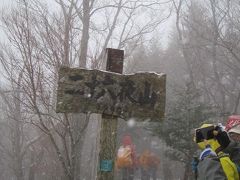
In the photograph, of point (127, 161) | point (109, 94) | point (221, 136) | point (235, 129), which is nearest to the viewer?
point (221, 136)

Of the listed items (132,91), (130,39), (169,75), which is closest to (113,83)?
(132,91)

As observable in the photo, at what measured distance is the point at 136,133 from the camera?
23141 mm

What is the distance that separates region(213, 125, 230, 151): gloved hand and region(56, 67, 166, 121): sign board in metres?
1.02

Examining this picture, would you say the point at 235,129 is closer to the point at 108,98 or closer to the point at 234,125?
the point at 234,125

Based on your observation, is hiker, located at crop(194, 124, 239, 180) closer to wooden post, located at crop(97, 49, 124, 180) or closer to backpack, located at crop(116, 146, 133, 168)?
wooden post, located at crop(97, 49, 124, 180)

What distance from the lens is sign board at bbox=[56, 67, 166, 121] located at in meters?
4.25

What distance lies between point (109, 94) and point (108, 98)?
0.16 ft

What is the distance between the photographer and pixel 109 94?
14.1 ft

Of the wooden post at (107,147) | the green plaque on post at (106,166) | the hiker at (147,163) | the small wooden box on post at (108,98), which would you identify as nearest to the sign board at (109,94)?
the small wooden box on post at (108,98)

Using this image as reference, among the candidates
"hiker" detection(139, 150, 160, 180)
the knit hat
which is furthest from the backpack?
the knit hat

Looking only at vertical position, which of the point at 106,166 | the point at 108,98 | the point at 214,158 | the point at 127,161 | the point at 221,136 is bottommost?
the point at 127,161

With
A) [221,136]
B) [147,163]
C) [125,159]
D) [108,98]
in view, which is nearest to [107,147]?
[108,98]

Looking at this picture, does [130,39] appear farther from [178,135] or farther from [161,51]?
[161,51]

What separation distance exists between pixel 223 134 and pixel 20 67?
18.1ft
